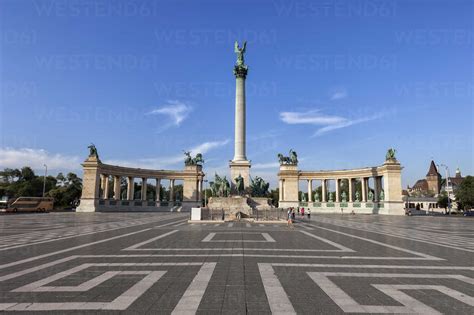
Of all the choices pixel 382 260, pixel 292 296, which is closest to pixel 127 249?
pixel 292 296

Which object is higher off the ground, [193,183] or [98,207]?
[193,183]

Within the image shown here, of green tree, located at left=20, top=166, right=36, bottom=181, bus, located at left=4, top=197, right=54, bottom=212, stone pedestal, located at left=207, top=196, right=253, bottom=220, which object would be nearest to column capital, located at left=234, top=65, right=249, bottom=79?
stone pedestal, located at left=207, top=196, right=253, bottom=220

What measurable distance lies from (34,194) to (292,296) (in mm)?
115040

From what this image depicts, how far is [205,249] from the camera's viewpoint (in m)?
15.3

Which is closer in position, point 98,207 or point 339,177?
point 98,207

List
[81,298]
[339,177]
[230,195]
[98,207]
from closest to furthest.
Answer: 1. [81,298]
2. [230,195]
3. [98,207]
4. [339,177]

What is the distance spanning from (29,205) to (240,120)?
170ft

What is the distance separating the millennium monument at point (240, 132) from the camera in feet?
172

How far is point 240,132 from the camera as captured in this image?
54781mm

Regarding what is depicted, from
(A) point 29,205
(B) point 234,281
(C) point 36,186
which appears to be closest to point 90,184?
(A) point 29,205

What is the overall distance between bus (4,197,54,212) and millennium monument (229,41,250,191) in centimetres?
4796

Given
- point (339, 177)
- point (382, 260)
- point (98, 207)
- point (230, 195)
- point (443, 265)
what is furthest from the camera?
point (339, 177)

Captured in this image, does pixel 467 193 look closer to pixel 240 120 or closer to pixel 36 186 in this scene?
pixel 240 120

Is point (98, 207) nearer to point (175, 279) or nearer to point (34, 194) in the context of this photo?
point (34, 194)
